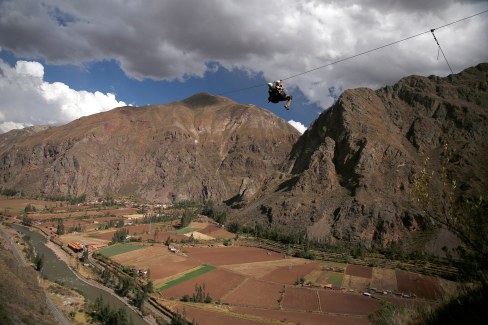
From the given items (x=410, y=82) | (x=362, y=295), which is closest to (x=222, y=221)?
(x=362, y=295)

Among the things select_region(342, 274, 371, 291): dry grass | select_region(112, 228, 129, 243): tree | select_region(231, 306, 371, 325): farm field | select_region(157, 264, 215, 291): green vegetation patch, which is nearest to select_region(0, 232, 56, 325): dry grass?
select_region(157, 264, 215, 291): green vegetation patch

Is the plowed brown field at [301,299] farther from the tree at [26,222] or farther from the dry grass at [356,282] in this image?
the tree at [26,222]

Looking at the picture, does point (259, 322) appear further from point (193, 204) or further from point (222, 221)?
point (193, 204)

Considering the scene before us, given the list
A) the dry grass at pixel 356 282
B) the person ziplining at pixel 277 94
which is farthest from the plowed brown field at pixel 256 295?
the person ziplining at pixel 277 94

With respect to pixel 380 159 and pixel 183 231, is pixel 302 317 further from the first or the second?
pixel 380 159

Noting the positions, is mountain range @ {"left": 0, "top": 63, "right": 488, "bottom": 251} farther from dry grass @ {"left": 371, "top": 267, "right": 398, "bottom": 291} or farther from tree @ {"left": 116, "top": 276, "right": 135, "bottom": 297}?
tree @ {"left": 116, "top": 276, "right": 135, "bottom": 297}

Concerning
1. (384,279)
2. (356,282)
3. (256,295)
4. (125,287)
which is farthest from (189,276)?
(384,279)
